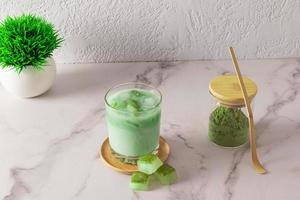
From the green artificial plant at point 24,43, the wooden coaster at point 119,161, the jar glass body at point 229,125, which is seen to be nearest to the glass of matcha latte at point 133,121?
the wooden coaster at point 119,161

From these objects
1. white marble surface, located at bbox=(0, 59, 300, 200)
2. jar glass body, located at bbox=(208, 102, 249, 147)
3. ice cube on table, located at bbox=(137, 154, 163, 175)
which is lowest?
white marble surface, located at bbox=(0, 59, 300, 200)

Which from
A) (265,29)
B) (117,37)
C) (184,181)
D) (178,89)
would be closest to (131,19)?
(117,37)

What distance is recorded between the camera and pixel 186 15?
3.80 feet

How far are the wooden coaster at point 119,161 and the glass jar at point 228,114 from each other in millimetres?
91

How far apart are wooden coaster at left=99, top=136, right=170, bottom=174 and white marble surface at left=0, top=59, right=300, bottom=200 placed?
12 mm

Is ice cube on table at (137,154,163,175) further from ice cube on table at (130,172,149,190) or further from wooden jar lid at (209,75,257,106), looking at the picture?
wooden jar lid at (209,75,257,106)

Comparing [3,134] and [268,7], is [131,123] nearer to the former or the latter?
[3,134]

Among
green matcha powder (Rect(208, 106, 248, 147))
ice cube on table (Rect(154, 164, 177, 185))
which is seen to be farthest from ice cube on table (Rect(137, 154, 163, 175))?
green matcha powder (Rect(208, 106, 248, 147))

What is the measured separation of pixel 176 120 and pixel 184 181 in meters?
0.18

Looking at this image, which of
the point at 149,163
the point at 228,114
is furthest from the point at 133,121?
the point at 228,114

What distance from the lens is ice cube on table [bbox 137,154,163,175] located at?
866mm

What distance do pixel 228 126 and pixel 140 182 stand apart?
0.63 ft

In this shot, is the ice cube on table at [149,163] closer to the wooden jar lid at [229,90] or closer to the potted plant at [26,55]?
the wooden jar lid at [229,90]

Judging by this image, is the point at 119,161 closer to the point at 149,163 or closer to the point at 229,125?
the point at 149,163
